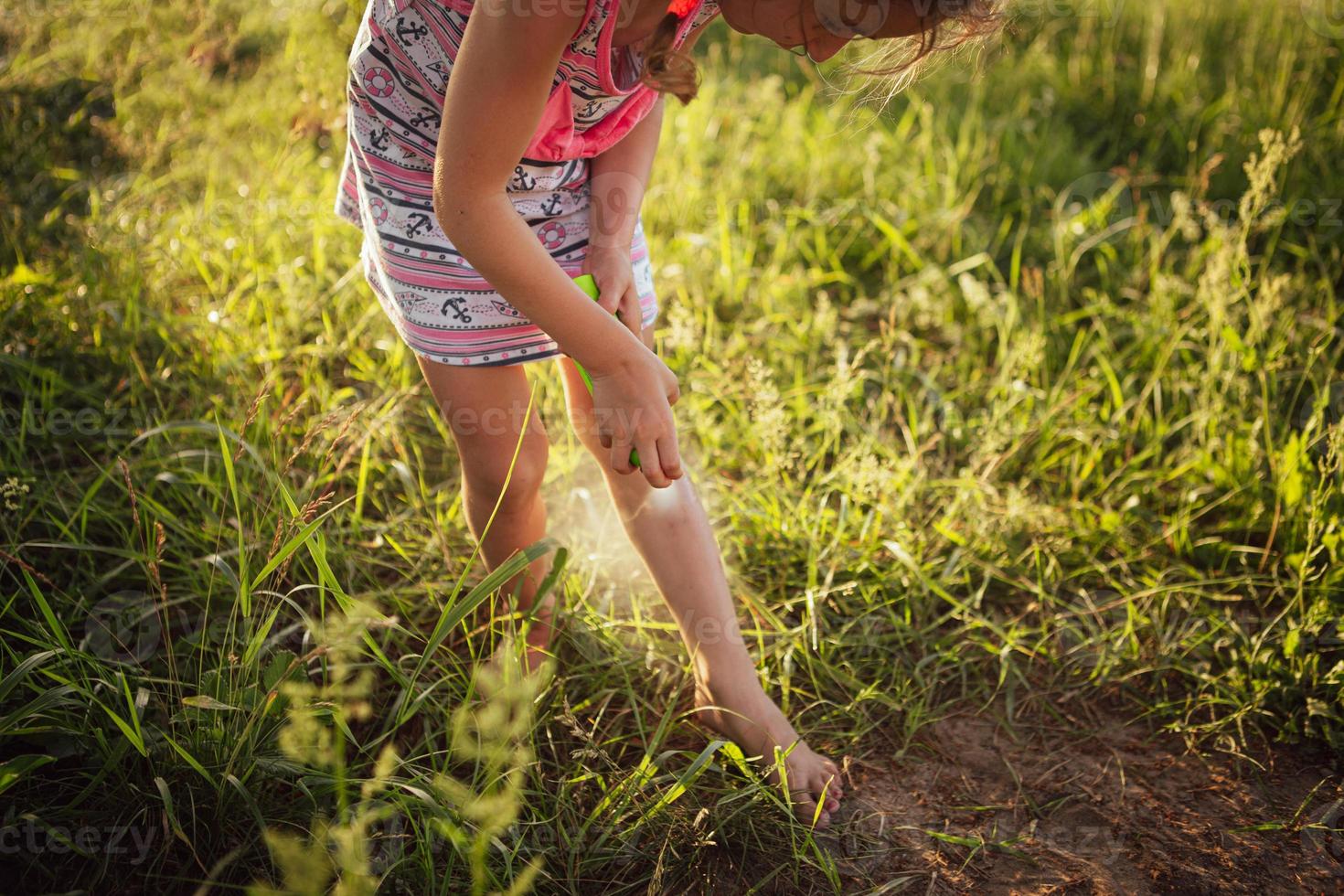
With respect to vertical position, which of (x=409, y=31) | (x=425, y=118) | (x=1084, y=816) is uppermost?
(x=409, y=31)

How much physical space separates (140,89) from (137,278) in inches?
55.1

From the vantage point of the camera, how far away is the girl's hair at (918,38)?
108cm

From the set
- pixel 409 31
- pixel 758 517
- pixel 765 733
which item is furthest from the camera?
pixel 758 517

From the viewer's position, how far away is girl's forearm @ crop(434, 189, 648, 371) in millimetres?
1005

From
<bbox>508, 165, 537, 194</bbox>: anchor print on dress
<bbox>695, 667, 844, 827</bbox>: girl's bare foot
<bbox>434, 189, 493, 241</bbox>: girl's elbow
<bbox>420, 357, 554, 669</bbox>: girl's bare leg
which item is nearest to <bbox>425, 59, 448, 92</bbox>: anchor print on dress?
<bbox>508, 165, 537, 194</bbox>: anchor print on dress

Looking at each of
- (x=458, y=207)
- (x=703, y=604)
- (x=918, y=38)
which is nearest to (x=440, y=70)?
(x=458, y=207)

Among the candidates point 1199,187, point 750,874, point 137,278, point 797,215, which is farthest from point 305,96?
point 1199,187

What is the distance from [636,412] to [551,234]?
0.40 m

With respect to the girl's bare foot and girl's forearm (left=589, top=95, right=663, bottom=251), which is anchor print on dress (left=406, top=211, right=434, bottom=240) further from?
the girl's bare foot

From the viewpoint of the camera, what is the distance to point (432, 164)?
4.09 ft

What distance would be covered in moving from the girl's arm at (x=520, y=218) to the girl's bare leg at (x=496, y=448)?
0.23 meters

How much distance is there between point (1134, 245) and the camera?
94.9 inches

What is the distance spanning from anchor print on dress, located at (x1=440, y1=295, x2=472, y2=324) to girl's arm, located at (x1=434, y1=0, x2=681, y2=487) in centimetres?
24

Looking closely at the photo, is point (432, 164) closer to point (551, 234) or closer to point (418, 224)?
point (418, 224)
